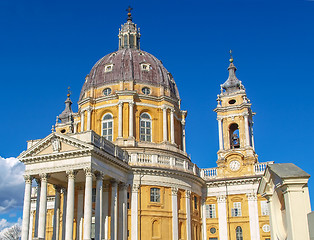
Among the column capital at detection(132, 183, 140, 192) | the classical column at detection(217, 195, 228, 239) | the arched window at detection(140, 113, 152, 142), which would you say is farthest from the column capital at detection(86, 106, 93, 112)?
the classical column at detection(217, 195, 228, 239)

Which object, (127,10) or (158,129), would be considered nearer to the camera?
(158,129)

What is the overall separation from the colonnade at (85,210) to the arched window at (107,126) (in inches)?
298

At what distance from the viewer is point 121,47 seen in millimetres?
49938

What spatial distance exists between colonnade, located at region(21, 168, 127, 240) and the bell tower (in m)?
14.2

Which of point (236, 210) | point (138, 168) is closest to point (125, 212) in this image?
point (138, 168)

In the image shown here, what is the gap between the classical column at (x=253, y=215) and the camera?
4003 cm

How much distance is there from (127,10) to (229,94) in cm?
1790

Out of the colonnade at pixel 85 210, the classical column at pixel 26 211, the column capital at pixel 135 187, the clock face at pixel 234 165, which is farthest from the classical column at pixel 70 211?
the clock face at pixel 234 165

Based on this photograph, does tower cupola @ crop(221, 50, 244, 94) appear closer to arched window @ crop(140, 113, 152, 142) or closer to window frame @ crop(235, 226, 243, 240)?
arched window @ crop(140, 113, 152, 142)

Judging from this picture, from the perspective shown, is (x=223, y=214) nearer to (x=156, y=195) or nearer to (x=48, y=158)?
(x=156, y=195)

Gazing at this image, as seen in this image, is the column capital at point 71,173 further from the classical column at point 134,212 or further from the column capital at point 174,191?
the column capital at point 174,191

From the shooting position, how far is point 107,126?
1650 inches

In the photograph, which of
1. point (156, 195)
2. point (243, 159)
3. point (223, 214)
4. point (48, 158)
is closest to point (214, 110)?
point (243, 159)

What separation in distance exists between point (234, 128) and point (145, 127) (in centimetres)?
1184
